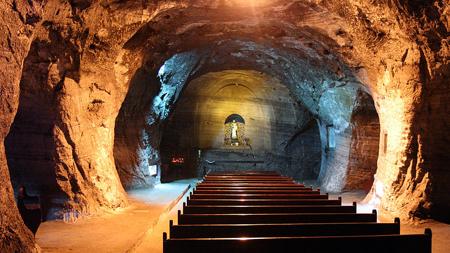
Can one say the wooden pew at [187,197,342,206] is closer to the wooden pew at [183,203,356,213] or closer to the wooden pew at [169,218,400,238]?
the wooden pew at [183,203,356,213]

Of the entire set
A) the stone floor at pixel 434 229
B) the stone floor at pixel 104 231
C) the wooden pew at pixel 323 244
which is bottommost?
the stone floor at pixel 104 231

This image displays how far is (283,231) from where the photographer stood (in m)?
4.61

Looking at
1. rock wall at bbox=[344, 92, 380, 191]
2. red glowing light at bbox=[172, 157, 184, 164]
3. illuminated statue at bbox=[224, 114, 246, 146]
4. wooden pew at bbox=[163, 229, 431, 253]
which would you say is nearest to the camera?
wooden pew at bbox=[163, 229, 431, 253]

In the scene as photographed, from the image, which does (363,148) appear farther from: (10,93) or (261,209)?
(10,93)

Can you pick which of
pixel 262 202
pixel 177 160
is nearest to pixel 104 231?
pixel 262 202

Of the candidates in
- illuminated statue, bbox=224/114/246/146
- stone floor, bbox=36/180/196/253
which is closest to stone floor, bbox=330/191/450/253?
stone floor, bbox=36/180/196/253

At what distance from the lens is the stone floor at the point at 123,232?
5.85 m

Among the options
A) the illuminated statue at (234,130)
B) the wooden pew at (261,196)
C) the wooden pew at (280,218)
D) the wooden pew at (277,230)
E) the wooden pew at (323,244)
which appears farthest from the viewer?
the illuminated statue at (234,130)

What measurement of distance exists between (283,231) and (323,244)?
0.66 metres

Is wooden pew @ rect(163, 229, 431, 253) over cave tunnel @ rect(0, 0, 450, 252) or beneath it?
beneath

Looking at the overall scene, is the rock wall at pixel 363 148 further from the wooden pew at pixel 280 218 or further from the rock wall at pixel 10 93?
the rock wall at pixel 10 93

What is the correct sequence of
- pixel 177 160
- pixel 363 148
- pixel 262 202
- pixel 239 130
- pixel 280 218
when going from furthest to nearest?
pixel 239 130, pixel 177 160, pixel 363 148, pixel 262 202, pixel 280 218

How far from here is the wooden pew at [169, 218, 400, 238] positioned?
4.44m

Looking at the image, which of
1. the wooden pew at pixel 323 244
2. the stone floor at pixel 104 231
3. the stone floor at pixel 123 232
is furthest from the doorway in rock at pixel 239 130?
the wooden pew at pixel 323 244
